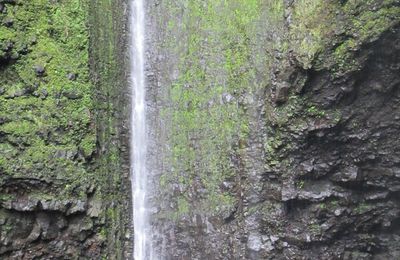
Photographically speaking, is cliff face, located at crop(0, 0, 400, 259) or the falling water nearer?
cliff face, located at crop(0, 0, 400, 259)

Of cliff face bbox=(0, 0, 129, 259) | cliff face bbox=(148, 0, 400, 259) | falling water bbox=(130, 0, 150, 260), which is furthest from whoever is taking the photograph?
falling water bbox=(130, 0, 150, 260)

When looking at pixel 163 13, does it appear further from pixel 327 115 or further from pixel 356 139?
pixel 356 139

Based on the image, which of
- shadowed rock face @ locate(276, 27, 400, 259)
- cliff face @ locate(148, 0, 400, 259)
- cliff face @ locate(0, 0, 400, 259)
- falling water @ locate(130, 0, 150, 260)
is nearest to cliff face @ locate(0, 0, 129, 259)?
cliff face @ locate(0, 0, 400, 259)

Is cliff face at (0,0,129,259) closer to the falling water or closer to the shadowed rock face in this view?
the falling water

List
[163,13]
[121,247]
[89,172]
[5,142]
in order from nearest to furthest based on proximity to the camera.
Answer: [5,142] < [89,172] < [121,247] < [163,13]

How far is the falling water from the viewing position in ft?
18.0

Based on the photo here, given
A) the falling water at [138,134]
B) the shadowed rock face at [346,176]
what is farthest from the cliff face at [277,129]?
the falling water at [138,134]

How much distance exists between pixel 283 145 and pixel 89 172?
2059 mm

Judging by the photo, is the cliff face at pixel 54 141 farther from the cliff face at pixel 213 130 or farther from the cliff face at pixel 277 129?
the cliff face at pixel 277 129

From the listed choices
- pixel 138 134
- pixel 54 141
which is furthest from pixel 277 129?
pixel 54 141

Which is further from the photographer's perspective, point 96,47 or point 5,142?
point 96,47

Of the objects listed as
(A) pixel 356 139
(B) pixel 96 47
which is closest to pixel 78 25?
(B) pixel 96 47

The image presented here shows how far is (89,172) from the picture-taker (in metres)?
4.92

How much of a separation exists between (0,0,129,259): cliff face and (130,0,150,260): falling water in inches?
9.9
